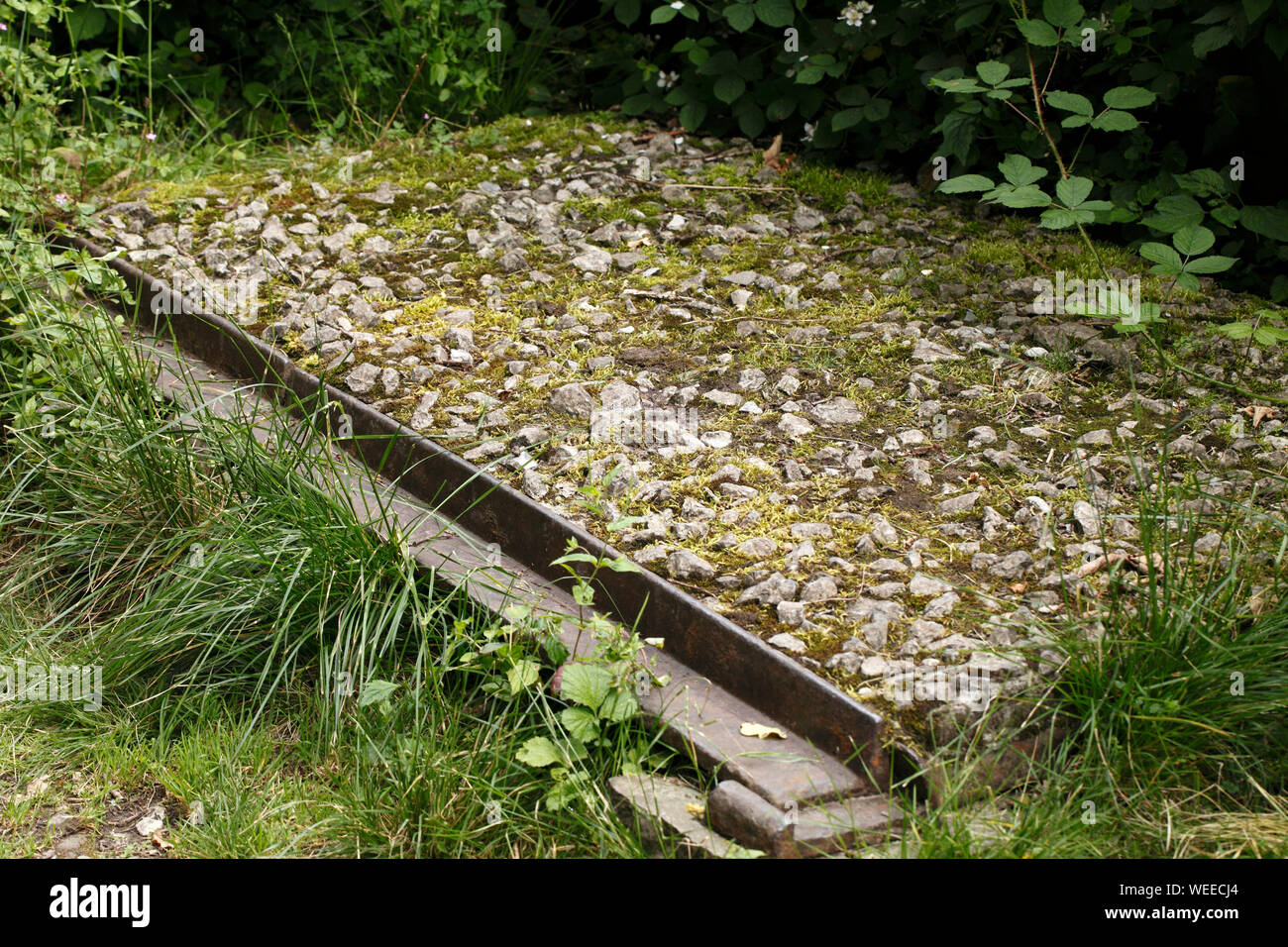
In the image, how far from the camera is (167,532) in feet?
8.95

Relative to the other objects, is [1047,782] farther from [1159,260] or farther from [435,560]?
[1159,260]

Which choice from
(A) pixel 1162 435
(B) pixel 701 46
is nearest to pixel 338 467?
(A) pixel 1162 435

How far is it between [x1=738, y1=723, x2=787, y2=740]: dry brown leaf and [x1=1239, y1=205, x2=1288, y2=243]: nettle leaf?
2226mm

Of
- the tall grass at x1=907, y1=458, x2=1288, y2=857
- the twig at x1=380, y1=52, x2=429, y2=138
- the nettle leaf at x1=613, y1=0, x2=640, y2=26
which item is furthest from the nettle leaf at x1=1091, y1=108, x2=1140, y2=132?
the twig at x1=380, y1=52, x2=429, y2=138

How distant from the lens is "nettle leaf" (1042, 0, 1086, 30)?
10.5 feet

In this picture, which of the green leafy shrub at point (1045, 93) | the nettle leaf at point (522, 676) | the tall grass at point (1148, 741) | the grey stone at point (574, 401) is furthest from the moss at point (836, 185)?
the nettle leaf at point (522, 676)

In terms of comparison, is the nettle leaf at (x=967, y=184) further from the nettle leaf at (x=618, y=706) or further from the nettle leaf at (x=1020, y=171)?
the nettle leaf at (x=618, y=706)

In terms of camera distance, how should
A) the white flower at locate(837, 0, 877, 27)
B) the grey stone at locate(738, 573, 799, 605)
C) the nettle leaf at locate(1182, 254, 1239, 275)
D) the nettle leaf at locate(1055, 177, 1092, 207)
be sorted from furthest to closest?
the white flower at locate(837, 0, 877, 27)
the nettle leaf at locate(1055, 177, 1092, 207)
the nettle leaf at locate(1182, 254, 1239, 275)
the grey stone at locate(738, 573, 799, 605)

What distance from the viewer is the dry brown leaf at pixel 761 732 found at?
1.99m

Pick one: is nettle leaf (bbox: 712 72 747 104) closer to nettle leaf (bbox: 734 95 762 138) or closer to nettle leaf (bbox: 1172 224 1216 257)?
nettle leaf (bbox: 734 95 762 138)

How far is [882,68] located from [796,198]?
606mm

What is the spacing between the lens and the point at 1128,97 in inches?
121

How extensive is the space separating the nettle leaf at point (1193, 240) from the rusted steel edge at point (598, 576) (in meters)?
1.68

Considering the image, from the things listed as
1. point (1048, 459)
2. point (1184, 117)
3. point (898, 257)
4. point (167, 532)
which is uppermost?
point (1184, 117)
